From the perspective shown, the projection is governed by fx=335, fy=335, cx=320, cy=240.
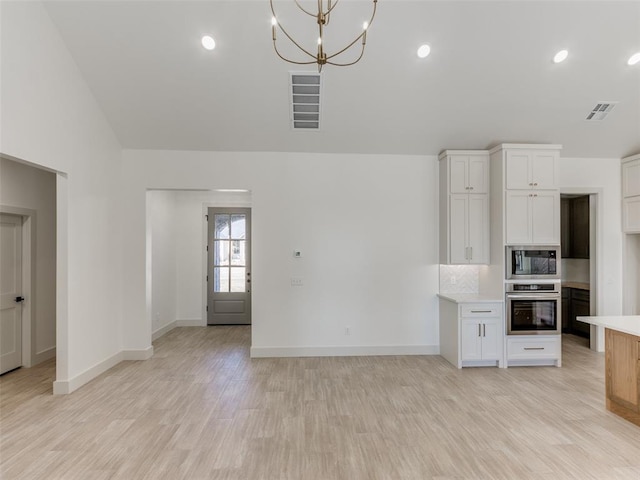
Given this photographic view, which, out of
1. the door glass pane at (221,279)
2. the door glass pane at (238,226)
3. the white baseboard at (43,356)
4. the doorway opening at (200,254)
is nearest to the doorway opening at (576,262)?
the door glass pane at (238,226)

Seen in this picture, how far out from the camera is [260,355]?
4805 millimetres

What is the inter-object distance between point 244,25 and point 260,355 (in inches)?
160

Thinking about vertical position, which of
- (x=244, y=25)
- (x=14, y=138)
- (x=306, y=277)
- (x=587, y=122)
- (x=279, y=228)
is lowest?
(x=306, y=277)

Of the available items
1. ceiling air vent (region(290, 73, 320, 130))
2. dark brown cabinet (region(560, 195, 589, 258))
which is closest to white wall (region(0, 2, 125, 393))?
ceiling air vent (region(290, 73, 320, 130))

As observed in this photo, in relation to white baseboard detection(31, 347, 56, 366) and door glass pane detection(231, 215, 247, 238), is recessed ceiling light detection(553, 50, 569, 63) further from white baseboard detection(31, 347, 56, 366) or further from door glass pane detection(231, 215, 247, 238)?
white baseboard detection(31, 347, 56, 366)

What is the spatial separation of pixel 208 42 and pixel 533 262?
4.73 meters

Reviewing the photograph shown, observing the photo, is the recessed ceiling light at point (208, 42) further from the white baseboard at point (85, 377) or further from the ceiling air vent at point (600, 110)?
the ceiling air vent at point (600, 110)

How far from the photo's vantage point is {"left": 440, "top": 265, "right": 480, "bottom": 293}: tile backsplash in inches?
196

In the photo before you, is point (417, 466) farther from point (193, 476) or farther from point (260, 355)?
point (260, 355)

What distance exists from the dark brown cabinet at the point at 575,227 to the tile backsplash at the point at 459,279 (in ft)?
8.22

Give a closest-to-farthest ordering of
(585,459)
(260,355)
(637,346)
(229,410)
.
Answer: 1. (585,459)
2. (637,346)
3. (229,410)
4. (260,355)

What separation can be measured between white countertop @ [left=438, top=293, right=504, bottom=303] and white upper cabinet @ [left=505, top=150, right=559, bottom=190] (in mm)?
1489

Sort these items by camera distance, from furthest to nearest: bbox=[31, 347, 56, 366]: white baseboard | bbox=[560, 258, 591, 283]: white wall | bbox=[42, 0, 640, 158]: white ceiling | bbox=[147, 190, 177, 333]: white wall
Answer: bbox=[560, 258, 591, 283]: white wall → bbox=[147, 190, 177, 333]: white wall → bbox=[31, 347, 56, 366]: white baseboard → bbox=[42, 0, 640, 158]: white ceiling

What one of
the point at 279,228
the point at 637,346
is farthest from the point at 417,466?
the point at 279,228
